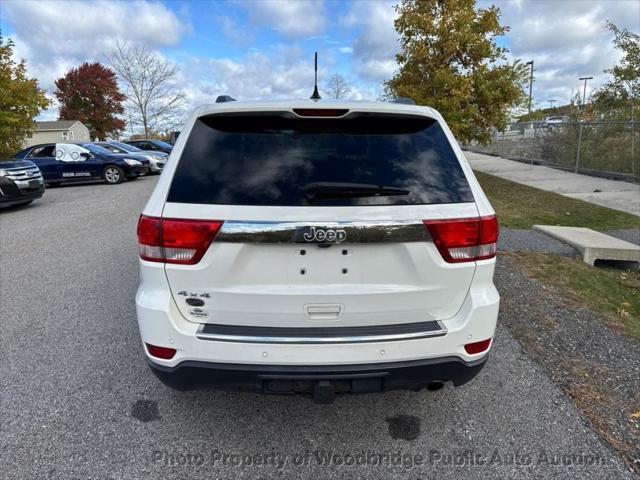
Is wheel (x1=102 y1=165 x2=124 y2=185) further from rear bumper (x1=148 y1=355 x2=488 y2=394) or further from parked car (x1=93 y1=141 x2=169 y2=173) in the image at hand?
rear bumper (x1=148 y1=355 x2=488 y2=394)

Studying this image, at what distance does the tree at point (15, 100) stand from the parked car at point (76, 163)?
363 cm

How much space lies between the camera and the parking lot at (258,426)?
228cm

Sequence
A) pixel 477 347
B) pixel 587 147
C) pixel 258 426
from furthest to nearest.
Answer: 1. pixel 587 147
2. pixel 258 426
3. pixel 477 347

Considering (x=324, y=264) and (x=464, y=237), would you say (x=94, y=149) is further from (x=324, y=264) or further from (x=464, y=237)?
(x=464, y=237)

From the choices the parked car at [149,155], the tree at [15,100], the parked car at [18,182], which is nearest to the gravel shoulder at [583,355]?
the parked car at [18,182]

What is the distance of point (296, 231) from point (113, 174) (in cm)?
1602

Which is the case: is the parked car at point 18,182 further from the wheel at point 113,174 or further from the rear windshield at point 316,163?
the rear windshield at point 316,163

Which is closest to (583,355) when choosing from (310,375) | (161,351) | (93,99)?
(310,375)

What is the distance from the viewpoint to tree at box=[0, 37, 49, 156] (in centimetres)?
1757

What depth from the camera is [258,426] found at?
2.60 m

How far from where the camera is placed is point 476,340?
2.22 m

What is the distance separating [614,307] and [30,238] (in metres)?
8.73

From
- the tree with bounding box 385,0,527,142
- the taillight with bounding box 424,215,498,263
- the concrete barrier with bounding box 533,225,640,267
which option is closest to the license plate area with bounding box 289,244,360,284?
the taillight with bounding box 424,215,498,263

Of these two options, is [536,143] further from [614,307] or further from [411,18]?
[614,307]
